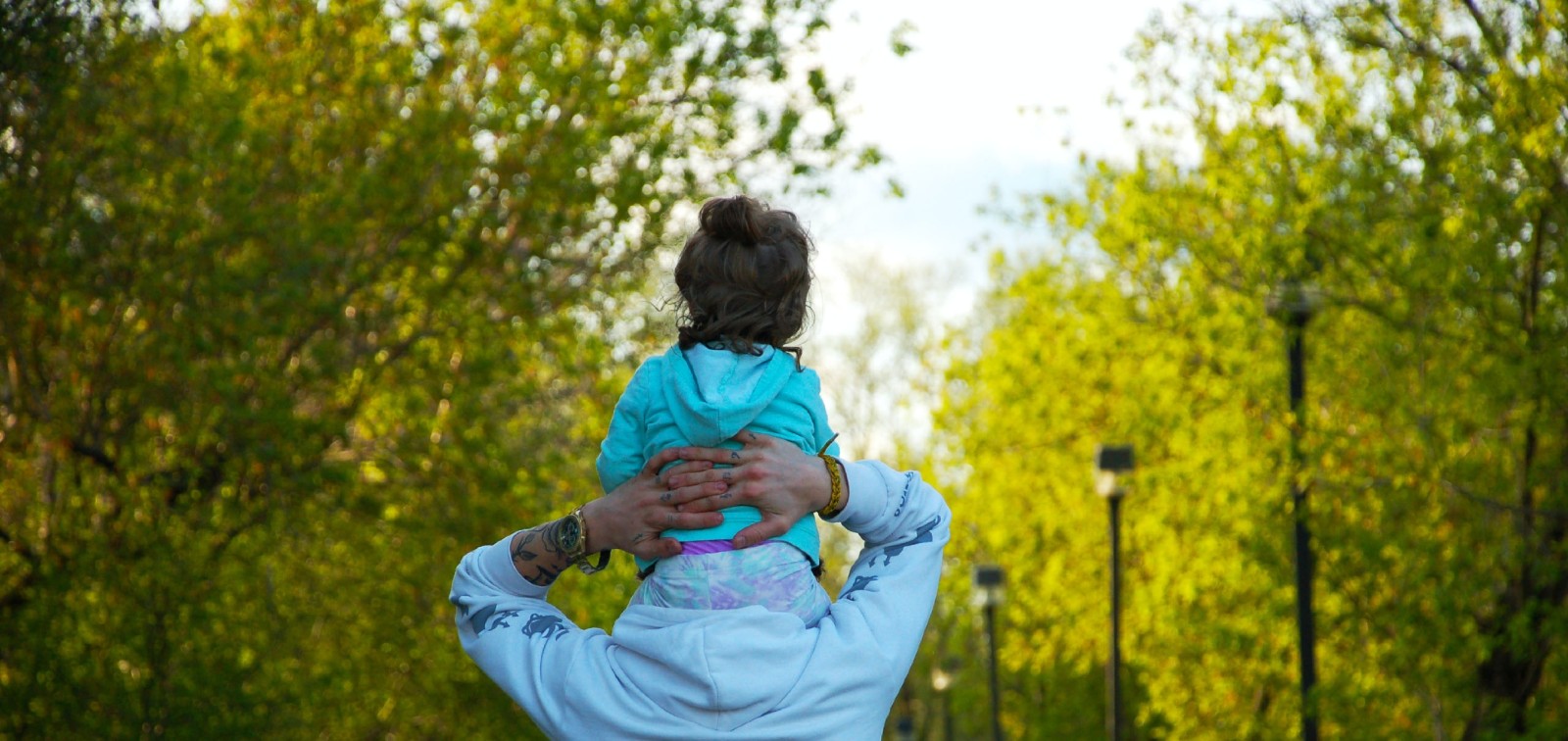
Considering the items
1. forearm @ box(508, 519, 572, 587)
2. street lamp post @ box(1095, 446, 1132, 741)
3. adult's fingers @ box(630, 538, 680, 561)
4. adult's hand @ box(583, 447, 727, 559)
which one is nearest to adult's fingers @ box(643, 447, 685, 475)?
adult's hand @ box(583, 447, 727, 559)

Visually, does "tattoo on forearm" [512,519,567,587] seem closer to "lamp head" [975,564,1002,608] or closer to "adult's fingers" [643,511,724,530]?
"adult's fingers" [643,511,724,530]

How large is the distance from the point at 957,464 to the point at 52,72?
17647mm

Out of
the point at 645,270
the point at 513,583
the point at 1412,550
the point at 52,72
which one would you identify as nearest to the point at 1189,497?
the point at 1412,550

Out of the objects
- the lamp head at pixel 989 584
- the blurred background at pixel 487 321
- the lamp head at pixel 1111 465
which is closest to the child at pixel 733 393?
the blurred background at pixel 487 321

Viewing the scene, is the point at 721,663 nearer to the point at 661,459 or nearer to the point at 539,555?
the point at 661,459

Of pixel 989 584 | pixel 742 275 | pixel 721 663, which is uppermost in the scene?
pixel 742 275

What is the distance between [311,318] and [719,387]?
789cm

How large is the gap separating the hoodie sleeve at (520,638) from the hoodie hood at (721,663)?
12 centimetres

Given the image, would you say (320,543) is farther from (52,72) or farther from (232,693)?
(52,72)

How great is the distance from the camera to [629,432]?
2.76m

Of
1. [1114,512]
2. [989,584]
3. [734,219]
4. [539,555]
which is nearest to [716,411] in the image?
[734,219]

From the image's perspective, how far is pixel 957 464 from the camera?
2383 centimetres

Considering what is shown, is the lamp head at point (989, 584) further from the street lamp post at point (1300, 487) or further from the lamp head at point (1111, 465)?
the street lamp post at point (1300, 487)

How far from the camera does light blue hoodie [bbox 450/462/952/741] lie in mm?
2494
